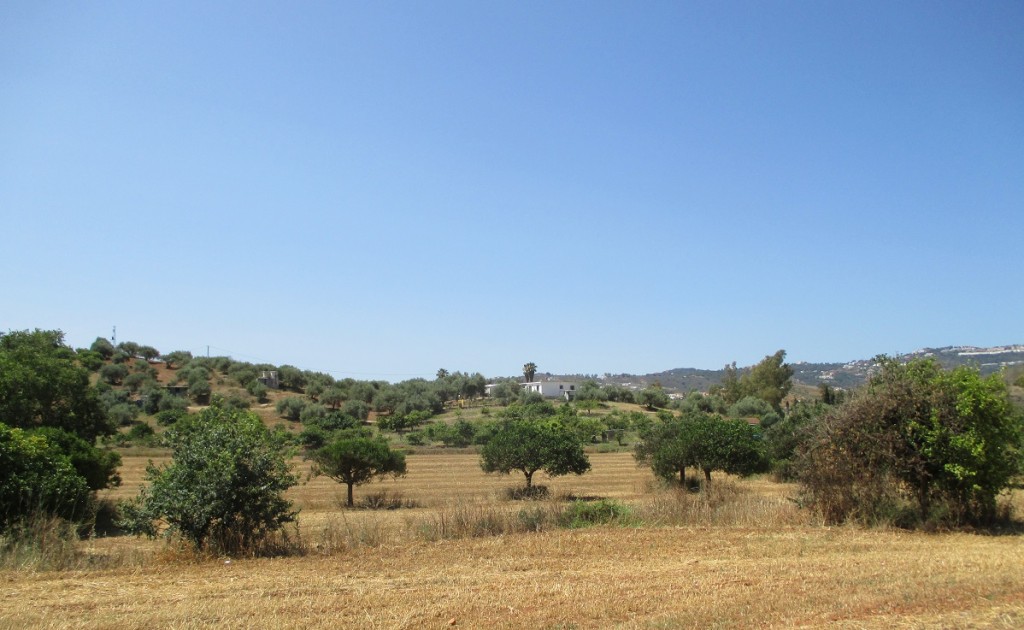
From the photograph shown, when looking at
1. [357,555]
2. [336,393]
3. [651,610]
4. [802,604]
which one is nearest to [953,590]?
[802,604]

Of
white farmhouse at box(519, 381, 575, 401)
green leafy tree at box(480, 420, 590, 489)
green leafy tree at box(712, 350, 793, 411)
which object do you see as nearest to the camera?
green leafy tree at box(480, 420, 590, 489)

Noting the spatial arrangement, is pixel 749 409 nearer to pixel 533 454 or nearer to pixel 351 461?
pixel 533 454


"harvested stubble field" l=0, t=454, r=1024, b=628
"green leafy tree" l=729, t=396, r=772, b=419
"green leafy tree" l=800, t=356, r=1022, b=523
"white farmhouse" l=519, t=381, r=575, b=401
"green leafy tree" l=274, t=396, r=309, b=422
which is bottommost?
"green leafy tree" l=729, t=396, r=772, b=419

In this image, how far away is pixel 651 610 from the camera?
909 centimetres

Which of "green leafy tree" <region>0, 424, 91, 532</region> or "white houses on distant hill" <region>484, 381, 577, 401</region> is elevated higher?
"white houses on distant hill" <region>484, 381, 577, 401</region>

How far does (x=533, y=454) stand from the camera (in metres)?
36.2

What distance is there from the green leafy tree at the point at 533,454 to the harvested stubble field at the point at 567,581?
732 inches

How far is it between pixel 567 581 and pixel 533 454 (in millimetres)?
25411

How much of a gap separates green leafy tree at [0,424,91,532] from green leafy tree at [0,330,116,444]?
12.1 meters

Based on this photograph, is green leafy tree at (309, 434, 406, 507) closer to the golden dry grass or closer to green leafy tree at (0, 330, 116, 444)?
green leafy tree at (0, 330, 116, 444)

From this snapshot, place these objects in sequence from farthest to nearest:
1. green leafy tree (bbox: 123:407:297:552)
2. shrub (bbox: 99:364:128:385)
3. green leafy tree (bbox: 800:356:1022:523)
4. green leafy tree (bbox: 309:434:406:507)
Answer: shrub (bbox: 99:364:128:385) < green leafy tree (bbox: 309:434:406:507) < green leafy tree (bbox: 800:356:1022:523) < green leafy tree (bbox: 123:407:297:552)

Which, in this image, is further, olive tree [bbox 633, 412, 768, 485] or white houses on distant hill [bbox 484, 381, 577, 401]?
white houses on distant hill [bbox 484, 381, 577, 401]

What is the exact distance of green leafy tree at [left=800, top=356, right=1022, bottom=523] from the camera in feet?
52.5

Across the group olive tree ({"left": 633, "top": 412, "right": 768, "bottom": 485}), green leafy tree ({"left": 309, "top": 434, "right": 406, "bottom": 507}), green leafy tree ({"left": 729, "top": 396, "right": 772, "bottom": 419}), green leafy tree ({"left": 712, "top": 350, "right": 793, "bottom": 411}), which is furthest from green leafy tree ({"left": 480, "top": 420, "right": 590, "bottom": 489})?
green leafy tree ({"left": 712, "top": 350, "right": 793, "bottom": 411})
